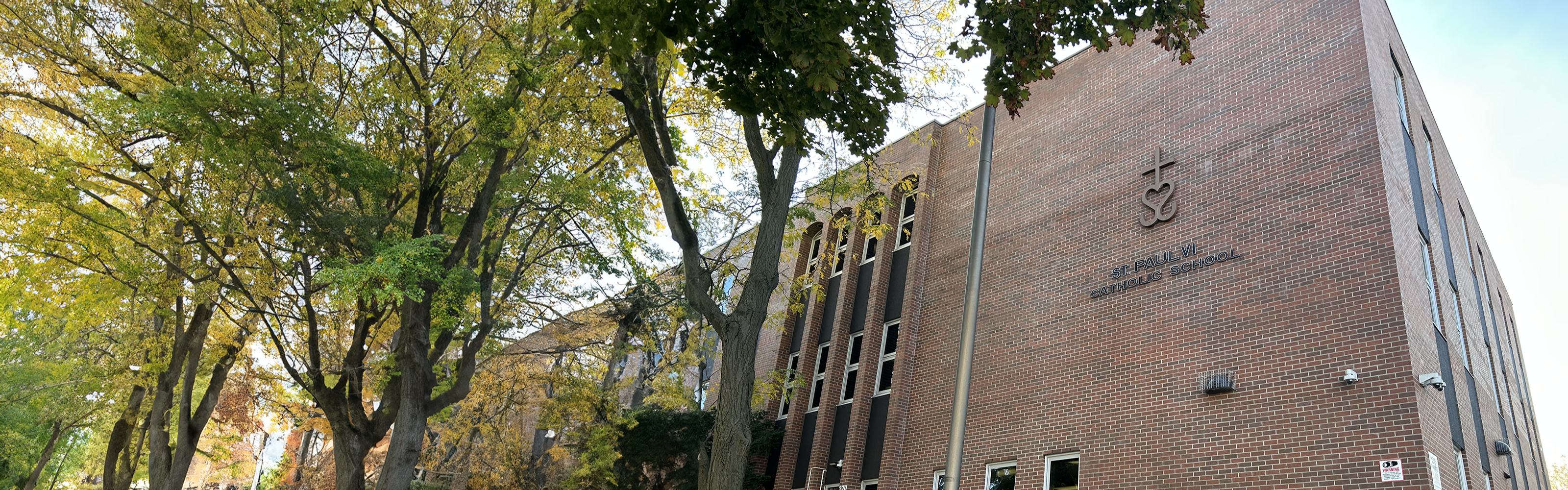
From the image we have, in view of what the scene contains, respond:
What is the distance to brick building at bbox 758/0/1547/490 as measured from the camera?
12.0 m

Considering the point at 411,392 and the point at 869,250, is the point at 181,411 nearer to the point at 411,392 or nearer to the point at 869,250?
the point at 411,392

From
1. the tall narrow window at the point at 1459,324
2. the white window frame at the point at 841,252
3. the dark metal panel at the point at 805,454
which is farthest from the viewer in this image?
the white window frame at the point at 841,252

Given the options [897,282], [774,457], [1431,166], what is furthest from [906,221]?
[1431,166]

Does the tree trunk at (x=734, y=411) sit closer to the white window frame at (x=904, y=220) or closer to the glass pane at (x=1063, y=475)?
the glass pane at (x=1063, y=475)

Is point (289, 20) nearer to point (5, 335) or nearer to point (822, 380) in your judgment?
point (822, 380)

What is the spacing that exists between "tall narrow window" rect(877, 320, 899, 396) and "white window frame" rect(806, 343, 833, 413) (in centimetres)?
156

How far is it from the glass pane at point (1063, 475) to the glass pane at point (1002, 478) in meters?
0.69

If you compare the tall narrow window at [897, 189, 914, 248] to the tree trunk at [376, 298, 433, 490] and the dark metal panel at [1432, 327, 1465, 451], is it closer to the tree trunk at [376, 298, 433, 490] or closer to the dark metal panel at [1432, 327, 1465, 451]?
the dark metal panel at [1432, 327, 1465, 451]

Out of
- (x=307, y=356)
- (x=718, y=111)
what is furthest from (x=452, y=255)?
(x=307, y=356)

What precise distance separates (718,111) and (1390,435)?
10.5 m

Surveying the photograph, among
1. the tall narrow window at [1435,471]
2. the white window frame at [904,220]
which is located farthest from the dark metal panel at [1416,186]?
the white window frame at [904,220]

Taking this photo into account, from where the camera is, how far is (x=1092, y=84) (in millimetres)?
18641

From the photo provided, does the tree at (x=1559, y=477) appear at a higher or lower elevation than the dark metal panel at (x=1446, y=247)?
higher

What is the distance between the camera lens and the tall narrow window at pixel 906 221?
2269 centimetres
